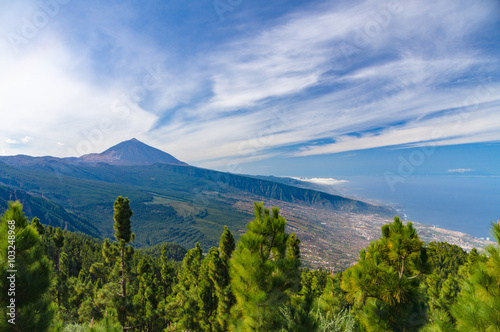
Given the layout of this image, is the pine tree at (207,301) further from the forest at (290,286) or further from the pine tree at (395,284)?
the pine tree at (395,284)

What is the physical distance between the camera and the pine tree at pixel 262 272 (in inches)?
200

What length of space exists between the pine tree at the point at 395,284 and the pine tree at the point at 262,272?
1930 millimetres

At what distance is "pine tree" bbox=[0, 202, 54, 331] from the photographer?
12.7ft

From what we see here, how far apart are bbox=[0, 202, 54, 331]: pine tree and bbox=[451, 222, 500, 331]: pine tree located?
8.38 m

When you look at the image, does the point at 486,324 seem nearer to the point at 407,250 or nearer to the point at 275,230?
the point at 407,250

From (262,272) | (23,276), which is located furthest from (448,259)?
(23,276)

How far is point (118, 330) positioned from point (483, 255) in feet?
23.1

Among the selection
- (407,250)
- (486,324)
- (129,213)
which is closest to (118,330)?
(486,324)

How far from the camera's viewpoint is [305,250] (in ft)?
549

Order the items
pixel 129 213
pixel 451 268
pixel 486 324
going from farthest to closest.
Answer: pixel 451 268
pixel 129 213
pixel 486 324

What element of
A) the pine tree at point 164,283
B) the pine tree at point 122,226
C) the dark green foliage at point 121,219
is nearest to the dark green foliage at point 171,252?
the pine tree at point 164,283

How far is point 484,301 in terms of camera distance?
3.77 metres

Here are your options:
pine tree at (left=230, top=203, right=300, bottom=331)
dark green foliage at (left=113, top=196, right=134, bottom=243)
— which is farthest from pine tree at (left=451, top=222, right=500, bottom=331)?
dark green foliage at (left=113, top=196, right=134, bottom=243)

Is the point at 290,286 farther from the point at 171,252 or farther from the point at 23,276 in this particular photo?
the point at 171,252
